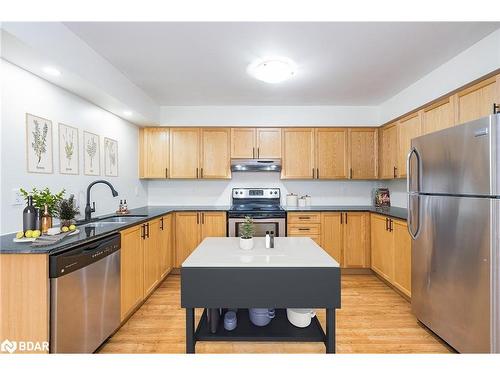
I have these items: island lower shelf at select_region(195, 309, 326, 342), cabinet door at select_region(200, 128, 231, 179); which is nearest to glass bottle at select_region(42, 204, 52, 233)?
island lower shelf at select_region(195, 309, 326, 342)

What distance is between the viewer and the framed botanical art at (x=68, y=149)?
2.46m

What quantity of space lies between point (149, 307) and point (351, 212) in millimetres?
2903

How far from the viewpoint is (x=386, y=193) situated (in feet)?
13.8

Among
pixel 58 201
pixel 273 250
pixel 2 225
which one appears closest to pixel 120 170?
pixel 58 201

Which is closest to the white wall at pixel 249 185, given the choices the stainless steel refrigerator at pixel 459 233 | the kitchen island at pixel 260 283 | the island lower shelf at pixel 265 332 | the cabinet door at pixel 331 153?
the cabinet door at pixel 331 153

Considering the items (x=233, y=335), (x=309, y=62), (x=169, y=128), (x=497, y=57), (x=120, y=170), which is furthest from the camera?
(x=169, y=128)

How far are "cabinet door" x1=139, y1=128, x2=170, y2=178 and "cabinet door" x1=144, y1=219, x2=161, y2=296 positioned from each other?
3.71ft

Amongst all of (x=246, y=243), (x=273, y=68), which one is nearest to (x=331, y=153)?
(x=273, y=68)

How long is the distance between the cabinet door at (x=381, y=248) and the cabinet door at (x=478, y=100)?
4.79 ft

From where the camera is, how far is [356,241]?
383cm

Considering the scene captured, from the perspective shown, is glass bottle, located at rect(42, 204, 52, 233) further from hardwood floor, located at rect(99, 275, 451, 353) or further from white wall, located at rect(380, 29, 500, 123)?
white wall, located at rect(380, 29, 500, 123)

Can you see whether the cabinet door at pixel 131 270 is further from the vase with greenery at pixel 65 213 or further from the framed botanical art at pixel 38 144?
the framed botanical art at pixel 38 144

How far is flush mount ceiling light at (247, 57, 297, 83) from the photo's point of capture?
254 cm
